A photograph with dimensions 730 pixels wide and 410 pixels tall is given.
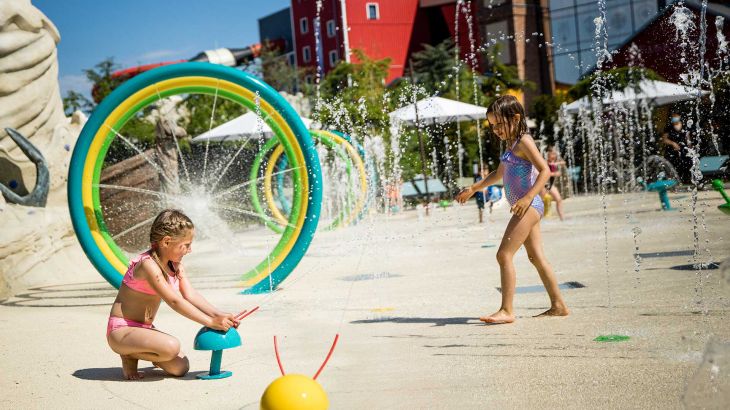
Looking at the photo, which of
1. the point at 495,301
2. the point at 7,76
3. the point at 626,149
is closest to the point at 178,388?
the point at 495,301

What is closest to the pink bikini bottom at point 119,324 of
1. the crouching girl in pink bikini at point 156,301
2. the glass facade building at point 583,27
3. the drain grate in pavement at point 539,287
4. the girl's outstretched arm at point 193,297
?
the crouching girl in pink bikini at point 156,301

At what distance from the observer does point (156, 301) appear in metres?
4.41

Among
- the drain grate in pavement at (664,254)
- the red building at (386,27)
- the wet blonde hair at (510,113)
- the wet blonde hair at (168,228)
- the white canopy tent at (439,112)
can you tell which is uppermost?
the red building at (386,27)

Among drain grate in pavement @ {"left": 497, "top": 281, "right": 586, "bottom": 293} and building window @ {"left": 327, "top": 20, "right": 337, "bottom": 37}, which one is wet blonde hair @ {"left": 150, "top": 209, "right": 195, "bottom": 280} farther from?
building window @ {"left": 327, "top": 20, "right": 337, "bottom": 37}

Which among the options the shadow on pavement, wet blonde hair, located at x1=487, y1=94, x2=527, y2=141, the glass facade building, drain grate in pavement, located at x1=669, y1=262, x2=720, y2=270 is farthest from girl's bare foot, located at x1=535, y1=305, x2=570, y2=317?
the glass facade building

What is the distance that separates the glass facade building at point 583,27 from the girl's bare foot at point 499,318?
106 feet

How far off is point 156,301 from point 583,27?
36847mm

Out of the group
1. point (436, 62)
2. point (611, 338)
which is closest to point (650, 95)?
point (611, 338)

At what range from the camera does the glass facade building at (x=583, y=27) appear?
36656 mm

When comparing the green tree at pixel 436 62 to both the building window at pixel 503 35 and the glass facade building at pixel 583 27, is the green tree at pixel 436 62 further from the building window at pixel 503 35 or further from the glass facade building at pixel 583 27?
the glass facade building at pixel 583 27

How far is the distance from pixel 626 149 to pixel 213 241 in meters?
12.6

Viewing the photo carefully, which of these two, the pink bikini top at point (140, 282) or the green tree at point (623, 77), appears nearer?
the pink bikini top at point (140, 282)

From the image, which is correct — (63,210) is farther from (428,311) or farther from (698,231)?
(698,231)

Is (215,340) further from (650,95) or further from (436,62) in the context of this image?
(436,62)
